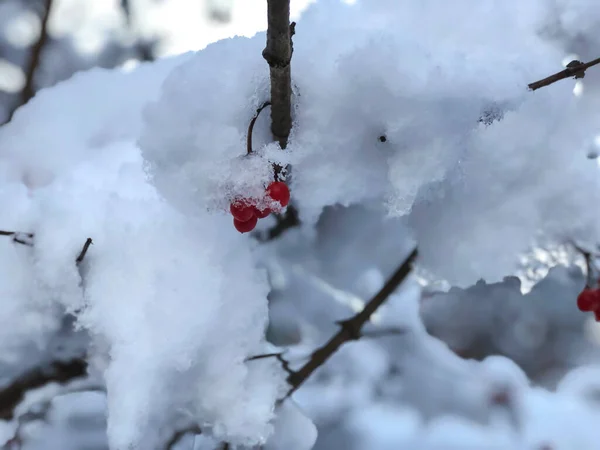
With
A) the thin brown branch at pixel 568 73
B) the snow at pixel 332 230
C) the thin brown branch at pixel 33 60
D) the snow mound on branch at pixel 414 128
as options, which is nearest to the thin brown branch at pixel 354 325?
the snow at pixel 332 230

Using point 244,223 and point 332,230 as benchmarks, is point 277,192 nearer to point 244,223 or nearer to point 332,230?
point 244,223

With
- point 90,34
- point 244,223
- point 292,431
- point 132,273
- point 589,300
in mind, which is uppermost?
point 90,34

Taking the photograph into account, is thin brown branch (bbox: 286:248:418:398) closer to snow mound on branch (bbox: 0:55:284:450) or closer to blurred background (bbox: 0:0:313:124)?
snow mound on branch (bbox: 0:55:284:450)

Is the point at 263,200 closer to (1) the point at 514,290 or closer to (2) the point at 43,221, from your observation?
(2) the point at 43,221

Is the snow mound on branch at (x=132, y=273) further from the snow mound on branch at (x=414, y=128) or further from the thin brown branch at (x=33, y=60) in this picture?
the snow mound on branch at (x=414, y=128)

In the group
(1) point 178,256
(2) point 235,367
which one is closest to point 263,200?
(1) point 178,256

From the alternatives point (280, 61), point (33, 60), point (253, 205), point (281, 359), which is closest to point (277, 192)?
point (253, 205)
